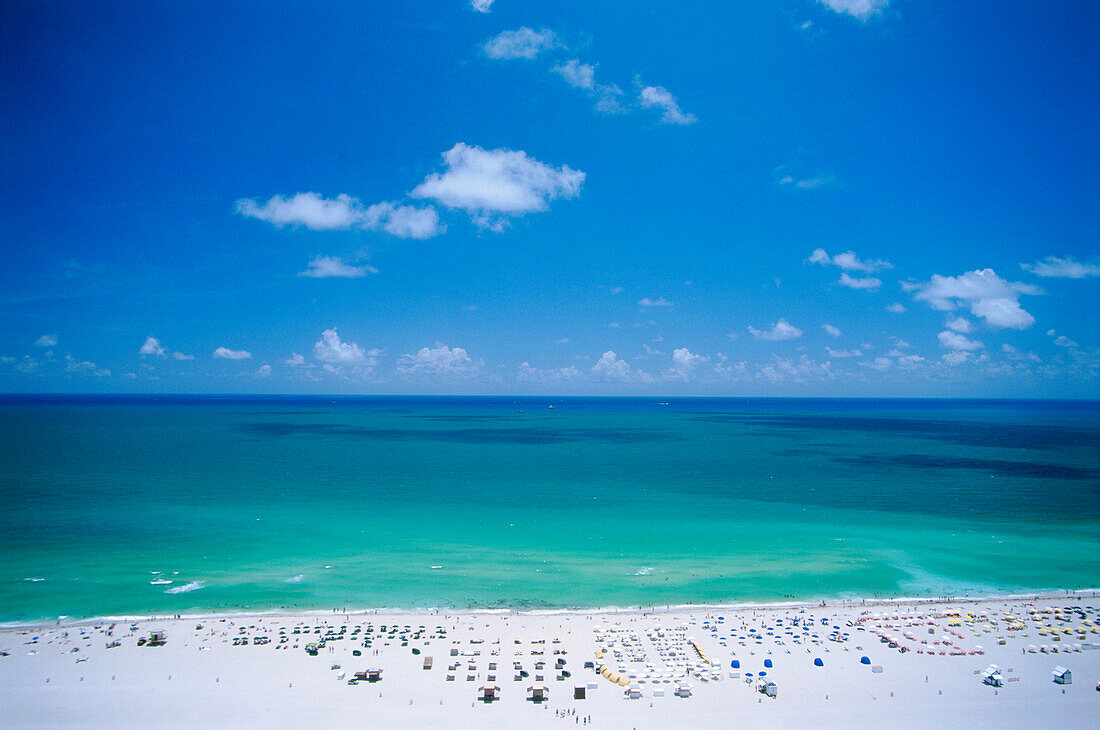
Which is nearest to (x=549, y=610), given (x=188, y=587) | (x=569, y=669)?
(x=569, y=669)

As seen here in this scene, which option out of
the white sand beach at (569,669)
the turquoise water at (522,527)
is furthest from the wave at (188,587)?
the white sand beach at (569,669)

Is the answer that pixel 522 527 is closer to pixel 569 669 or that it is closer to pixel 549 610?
pixel 549 610

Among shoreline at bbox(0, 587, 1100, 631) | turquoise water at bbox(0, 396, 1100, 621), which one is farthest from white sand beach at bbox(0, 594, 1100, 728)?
turquoise water at bbox(0, 396, 1100, 621)

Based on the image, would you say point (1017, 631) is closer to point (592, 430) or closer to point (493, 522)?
point (493, 522)

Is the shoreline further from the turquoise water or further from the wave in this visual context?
the wave

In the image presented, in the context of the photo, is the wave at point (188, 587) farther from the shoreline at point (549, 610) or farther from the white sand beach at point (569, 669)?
the white sand beach at point (569, 669)

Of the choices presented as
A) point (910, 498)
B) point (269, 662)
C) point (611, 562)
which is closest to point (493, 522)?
point (611, 562)
